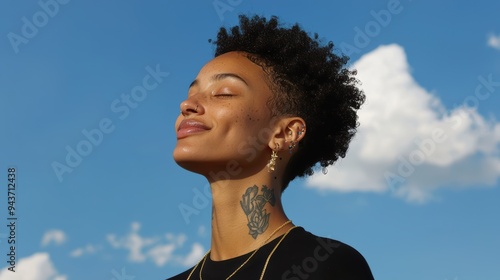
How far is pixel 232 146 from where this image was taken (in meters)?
5.32

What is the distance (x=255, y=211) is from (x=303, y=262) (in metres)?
0.62

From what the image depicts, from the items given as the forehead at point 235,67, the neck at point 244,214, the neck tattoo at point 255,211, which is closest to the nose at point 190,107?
the forehead at point 235,67

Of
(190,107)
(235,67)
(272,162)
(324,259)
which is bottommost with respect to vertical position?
(324,259)

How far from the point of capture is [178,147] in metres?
5.44

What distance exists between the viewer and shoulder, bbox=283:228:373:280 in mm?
5016

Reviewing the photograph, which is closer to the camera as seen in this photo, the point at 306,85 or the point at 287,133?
the point at 287,133

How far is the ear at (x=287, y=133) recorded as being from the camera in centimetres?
562

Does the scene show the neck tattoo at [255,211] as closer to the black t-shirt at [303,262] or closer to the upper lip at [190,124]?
the black t-shirt at [303,262]

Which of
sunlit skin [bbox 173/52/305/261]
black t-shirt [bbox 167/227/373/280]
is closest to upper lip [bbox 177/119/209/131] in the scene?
sunlit skin [bbox 173/52/305/261]

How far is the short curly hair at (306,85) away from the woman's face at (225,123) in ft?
0.69

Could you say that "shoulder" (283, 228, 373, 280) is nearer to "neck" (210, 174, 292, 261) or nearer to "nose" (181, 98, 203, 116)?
"neck" (210, 174, 292, 261)

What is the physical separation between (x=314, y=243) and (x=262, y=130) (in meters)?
1.09

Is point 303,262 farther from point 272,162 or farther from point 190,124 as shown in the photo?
point 190,124

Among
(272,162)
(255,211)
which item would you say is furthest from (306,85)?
(255,211)
